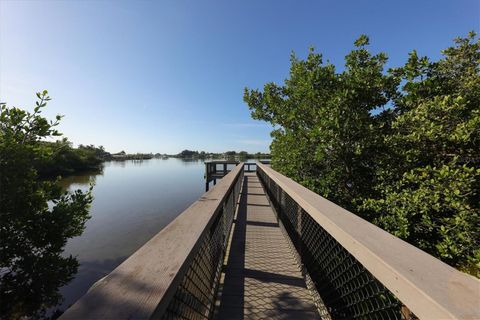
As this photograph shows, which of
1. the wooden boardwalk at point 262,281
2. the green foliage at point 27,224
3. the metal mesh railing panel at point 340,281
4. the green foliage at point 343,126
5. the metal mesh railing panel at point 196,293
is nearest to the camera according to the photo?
the metal mesh railing panel at point 196,293

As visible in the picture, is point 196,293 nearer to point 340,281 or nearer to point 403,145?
point 340,281

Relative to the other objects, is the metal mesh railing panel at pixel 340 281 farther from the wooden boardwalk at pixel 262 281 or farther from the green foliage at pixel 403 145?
the green foliage at pixel 403 145

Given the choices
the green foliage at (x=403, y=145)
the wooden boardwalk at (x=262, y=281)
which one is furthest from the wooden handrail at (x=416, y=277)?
the green foliage at (x=403, y=145)

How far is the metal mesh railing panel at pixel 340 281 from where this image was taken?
1.47m

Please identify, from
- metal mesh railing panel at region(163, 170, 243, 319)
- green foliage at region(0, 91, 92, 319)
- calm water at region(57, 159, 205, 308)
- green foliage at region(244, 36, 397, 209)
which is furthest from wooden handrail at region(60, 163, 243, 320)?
green foliage at region(244, 36, 397, 209)

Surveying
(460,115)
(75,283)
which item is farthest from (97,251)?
(460,115)

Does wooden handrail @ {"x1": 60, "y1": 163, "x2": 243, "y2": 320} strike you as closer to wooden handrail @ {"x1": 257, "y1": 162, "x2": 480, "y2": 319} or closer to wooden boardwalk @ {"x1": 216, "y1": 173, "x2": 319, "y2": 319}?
wooden handrail @ {"x1": 257, "y1": 162, "x2": 480, "y2": 319}

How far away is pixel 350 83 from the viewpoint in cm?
451

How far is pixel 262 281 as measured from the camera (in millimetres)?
2770

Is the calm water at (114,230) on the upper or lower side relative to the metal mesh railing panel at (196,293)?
lower

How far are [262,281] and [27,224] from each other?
9.92ft

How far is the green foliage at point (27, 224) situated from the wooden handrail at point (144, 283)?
109 inches

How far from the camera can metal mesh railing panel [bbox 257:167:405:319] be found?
1467mm

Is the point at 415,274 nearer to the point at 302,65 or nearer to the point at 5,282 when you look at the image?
the point at 5,282
